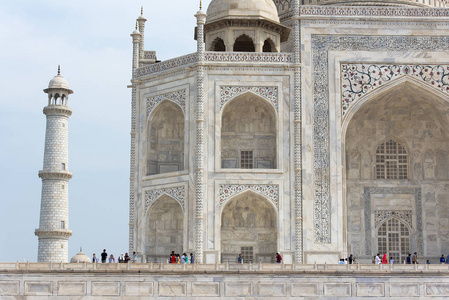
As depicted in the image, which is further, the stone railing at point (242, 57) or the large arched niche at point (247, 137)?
the large arched niche at point (247, 137)

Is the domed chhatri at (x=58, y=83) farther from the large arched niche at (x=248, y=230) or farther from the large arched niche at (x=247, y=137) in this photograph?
the large arched niche at (x=248, y=230)

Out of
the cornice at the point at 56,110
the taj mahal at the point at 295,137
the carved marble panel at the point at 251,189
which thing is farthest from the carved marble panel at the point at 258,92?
the cornice at the point at 56,110

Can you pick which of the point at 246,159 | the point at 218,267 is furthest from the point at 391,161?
the point at 218,267

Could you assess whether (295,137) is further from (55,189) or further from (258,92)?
(55,189)

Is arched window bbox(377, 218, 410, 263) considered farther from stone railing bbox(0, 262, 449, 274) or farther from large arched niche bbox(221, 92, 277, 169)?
stone railing bbox(0, 262, 449, 274)

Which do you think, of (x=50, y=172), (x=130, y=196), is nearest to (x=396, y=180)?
(x=130, y=196)

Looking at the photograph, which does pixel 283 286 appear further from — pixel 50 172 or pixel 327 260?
pixel 50 172
